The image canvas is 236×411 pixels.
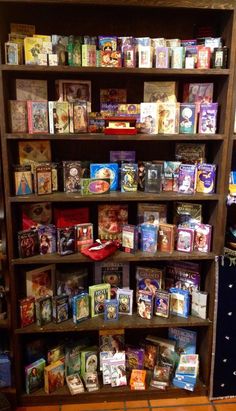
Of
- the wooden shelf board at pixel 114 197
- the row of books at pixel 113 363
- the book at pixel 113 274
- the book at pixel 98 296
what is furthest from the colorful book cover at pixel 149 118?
the row of books at pixel 113 363

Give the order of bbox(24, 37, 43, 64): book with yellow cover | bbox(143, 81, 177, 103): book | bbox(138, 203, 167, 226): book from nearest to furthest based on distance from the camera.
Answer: bbox(24, 37, 43, 64): book with yellow cover, bbox(143, 81, 177, 103): book, bbox(138, 203, 167, 226): book

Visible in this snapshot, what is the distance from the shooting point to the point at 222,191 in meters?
2.11

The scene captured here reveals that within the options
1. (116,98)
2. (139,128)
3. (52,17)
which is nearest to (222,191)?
(139,128)

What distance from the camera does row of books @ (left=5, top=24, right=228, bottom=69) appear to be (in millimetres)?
1984

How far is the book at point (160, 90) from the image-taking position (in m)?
Answer: 2.18

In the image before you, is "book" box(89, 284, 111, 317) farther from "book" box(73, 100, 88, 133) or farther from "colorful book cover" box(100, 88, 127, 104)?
"colorful book cover" box(100, 88, 127, 104)

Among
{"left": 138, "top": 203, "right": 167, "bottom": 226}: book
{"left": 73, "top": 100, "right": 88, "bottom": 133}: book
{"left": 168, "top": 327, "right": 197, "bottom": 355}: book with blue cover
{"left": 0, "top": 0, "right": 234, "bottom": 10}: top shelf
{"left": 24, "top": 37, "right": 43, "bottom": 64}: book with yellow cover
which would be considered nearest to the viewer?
{"left": 0, "top": 0, "right": 234, "bottom": 10}: top shelf

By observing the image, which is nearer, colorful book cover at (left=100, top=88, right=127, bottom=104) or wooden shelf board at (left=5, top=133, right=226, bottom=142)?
wooden shelf board at (left=5, top=133, right=226, bottom=142)

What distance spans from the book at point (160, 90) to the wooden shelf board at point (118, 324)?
123cm

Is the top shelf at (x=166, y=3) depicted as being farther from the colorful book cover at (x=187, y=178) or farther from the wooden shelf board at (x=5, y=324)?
the wooden shelf board at (x=5, y=324)

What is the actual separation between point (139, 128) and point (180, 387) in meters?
1.50

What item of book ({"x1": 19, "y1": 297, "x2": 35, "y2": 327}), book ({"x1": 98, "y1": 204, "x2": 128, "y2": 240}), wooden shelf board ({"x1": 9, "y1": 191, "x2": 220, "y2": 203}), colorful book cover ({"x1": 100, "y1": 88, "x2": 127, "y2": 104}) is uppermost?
colorful book cover ({"x1": 100, "y1": 88, "x2": 127, "y2": 104})

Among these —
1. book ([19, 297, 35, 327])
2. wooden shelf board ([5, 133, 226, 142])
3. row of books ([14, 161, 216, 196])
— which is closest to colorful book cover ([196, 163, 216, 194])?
row of books ([14, 161, 216, 196])

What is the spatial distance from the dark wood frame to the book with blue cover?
0.22 ft
